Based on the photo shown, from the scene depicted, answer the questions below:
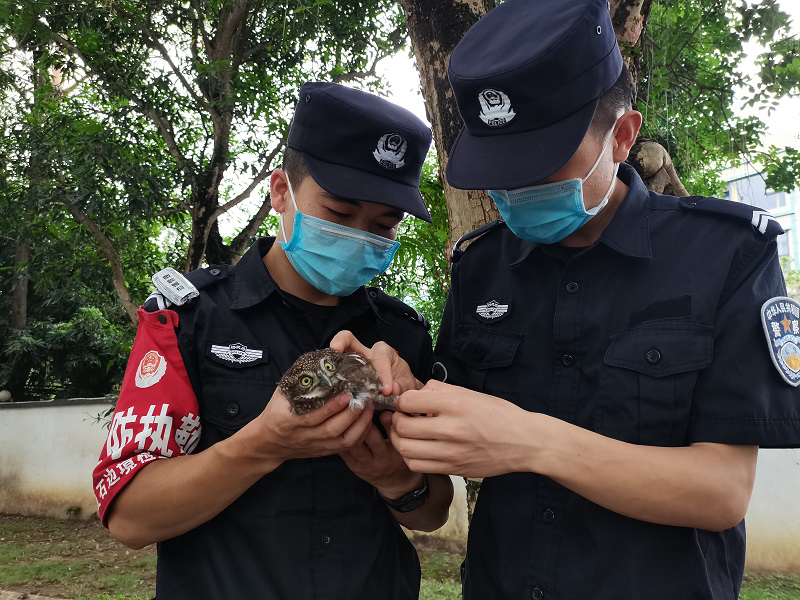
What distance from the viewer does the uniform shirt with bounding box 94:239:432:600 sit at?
1.74 metres

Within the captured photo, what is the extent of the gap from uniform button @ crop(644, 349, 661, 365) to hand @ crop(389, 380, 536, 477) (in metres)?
0.33

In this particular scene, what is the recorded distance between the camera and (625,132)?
1.73 meters

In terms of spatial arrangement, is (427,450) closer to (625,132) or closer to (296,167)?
(625,132)

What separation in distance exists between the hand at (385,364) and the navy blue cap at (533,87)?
515 mm

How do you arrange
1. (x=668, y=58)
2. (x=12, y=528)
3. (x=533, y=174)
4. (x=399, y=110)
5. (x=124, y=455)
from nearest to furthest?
1. (x=533, y=174)
2. (x=124, y=455)
3. (x=399, y=110)
4. (x=668, y=58)
5. (x=12, y=528)

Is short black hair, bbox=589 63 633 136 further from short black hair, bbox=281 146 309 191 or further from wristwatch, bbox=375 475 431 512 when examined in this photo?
wristwatch, bbox=375 475 431 512

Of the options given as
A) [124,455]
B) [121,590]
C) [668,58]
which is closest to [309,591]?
[124,455]

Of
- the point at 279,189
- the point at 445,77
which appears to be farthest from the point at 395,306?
the point at 445,77

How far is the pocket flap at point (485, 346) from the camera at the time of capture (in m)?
1.84

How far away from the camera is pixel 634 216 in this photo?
175 cm

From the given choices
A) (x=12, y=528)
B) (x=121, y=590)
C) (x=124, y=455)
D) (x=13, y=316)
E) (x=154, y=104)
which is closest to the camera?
(x=124, y=455)

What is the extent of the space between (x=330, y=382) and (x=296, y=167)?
2.89 ft

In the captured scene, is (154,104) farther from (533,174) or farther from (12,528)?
(12,528)

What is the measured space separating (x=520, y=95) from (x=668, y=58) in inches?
183
